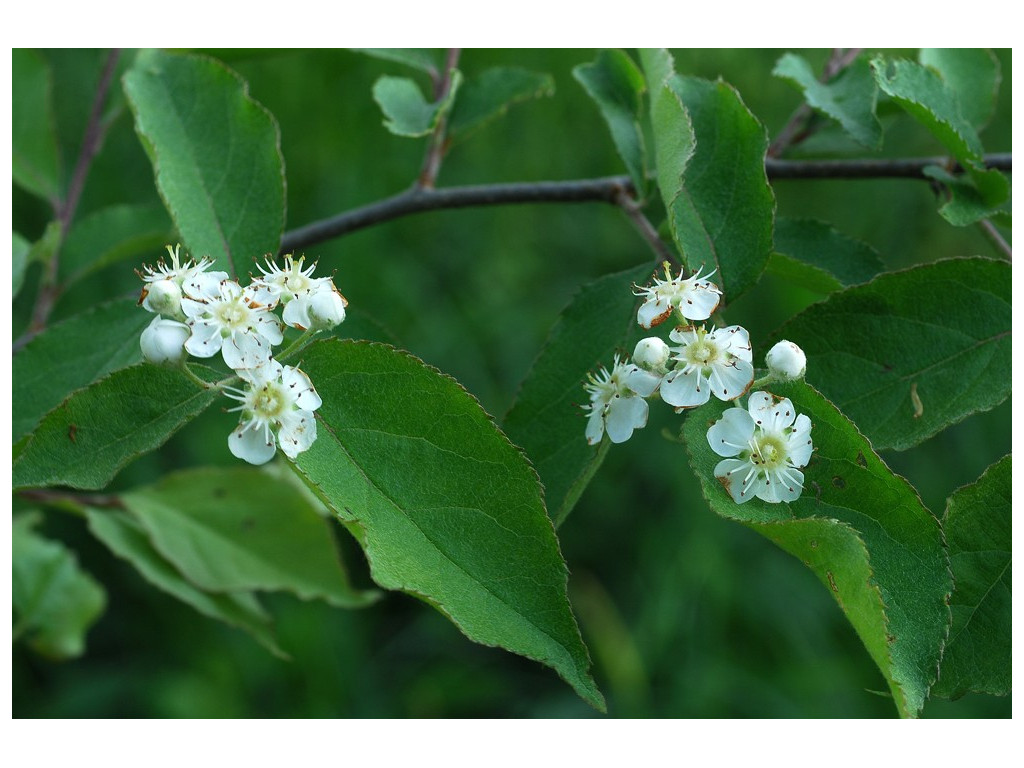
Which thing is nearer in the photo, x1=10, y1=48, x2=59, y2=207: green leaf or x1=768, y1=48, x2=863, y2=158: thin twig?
x1=768, y1=48, x2=863, y2=158: thin twig

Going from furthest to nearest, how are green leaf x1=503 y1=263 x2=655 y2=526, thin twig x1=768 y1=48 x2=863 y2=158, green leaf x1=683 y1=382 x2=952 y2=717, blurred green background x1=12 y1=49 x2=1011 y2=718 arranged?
1. blurred green background x1=12 y1=49 x2=1011 y2=718
2. thin twig x1=768 y1=48 x2=863 y2=158
3. green leaf x1=503 y1=263 x2=655 y2=526
4. green leaf x1=683 y1=382 x2=952 y2=717

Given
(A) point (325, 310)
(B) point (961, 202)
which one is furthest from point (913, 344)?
(A) point (325, 310)

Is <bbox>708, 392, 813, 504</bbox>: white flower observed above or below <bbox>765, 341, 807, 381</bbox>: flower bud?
below

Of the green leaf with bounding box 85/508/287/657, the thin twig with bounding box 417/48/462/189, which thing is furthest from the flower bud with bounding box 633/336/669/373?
the green leaf with bounding box 85/508/287/657

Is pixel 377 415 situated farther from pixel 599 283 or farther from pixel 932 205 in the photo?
pixel 932 205

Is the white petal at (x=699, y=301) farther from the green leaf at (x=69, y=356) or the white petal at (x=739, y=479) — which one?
the green leaf at (x=69, y=356)

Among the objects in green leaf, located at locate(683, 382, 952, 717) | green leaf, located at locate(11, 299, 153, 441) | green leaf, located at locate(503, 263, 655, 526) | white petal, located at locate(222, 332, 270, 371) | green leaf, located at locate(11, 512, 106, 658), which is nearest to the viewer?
green leaf, located at locate(683, 382, 952, 717)

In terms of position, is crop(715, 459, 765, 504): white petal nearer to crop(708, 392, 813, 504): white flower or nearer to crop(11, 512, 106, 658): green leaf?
crop(708, 392, 813, 504): white flower
